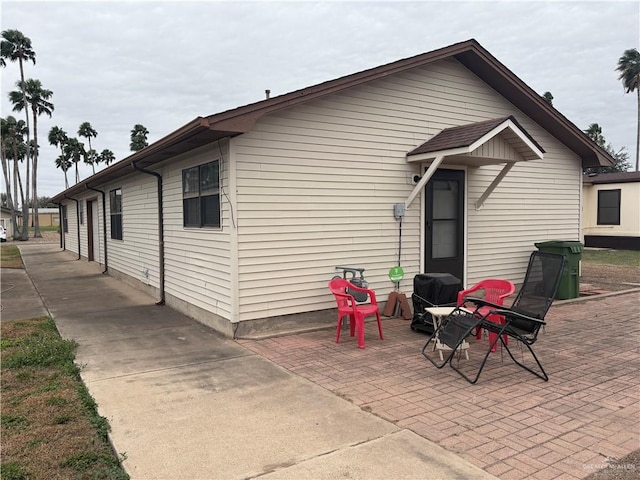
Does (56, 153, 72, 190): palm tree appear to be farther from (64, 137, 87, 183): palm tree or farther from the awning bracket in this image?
the awning bracket

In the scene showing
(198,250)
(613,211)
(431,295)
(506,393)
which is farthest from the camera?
(613,211)

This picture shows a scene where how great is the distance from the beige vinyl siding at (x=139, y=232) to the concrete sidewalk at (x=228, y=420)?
3263mm

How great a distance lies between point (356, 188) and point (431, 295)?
185cm

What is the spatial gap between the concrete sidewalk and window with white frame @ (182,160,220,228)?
165cm

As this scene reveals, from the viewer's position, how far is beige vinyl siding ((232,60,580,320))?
5992 millimetres

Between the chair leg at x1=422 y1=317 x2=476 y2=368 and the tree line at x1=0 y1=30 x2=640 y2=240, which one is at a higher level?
the tree line at x1=0 y1=30 x2=640 y2=240

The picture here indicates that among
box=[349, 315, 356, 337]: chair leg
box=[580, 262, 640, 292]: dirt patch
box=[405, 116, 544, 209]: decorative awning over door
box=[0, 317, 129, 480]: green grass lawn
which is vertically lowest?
box=[580, 262, 640, 292]: dirt patch

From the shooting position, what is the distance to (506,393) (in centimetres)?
403

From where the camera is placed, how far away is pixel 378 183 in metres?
7.00

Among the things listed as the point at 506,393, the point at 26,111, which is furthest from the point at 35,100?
the point at 506,393

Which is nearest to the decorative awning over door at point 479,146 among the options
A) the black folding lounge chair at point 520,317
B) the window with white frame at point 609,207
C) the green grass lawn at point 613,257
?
the black folding lounge chair at point 520,317

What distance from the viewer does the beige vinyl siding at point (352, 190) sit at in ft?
19.7

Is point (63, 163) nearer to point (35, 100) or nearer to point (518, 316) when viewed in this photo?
point (35, 100)

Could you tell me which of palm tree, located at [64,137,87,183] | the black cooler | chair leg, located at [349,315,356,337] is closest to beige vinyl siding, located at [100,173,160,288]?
chair leg, located at [349,315,356,337]
